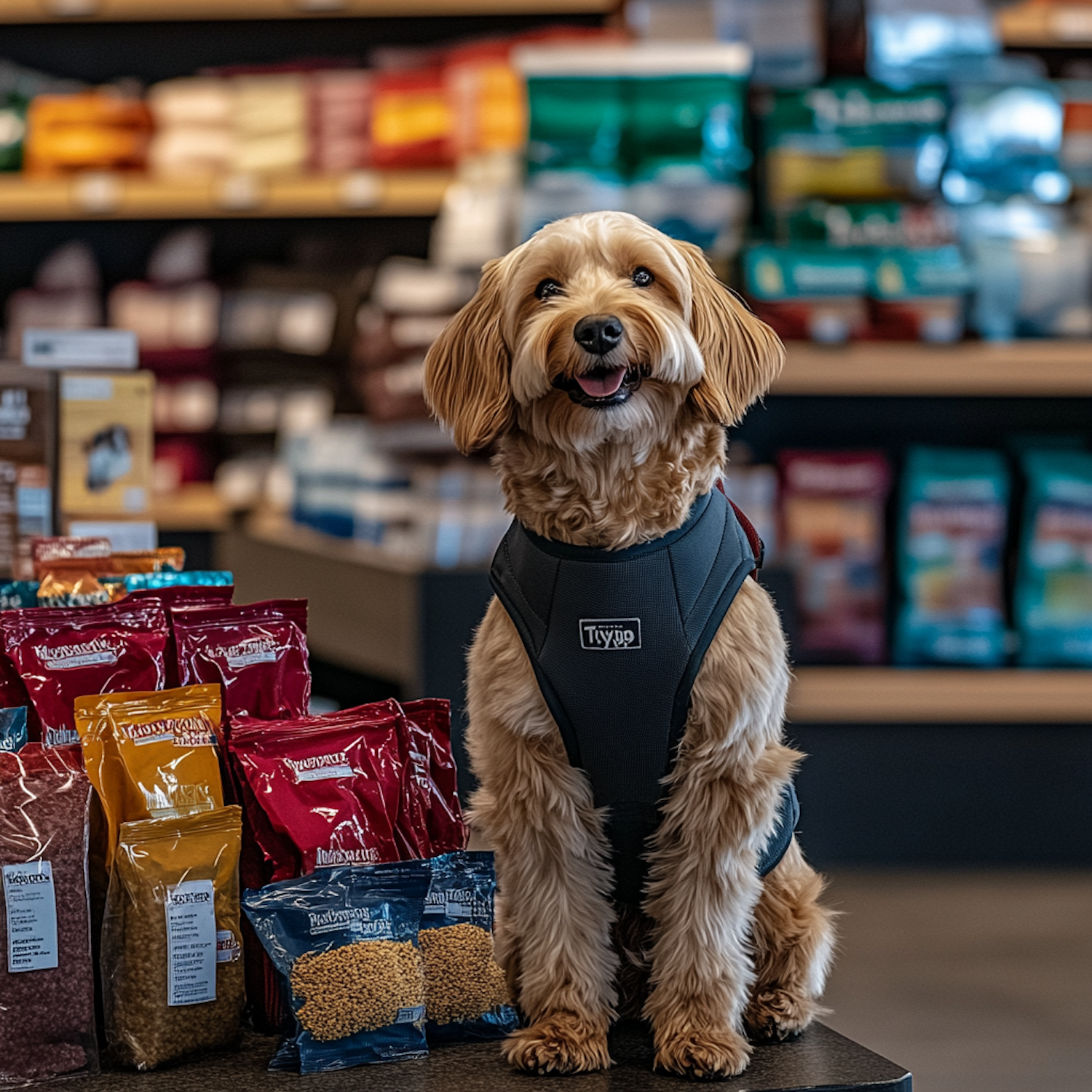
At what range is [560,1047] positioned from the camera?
1.39 meters

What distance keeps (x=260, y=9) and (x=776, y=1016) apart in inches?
152

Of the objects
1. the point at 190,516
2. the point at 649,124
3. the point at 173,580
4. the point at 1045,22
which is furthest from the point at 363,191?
the point at 173,580

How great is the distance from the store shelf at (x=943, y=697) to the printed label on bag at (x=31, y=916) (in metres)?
2.32

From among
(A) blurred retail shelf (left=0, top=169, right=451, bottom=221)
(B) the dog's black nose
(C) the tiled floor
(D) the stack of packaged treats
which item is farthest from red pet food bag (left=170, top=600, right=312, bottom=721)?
(A) blurred retail shelf (left=0, top=169, right=451, bottom=221)

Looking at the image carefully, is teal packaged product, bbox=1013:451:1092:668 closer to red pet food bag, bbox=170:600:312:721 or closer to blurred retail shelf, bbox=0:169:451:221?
blurred retail shelf, bbox=0:169:451:221

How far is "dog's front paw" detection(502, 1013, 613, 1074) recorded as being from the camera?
138 cm

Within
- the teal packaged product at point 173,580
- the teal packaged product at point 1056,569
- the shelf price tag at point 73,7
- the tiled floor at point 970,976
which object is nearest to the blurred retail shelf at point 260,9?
the shelf price tag at point 73,7

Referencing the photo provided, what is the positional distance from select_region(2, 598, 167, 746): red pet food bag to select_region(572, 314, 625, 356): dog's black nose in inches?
21.1

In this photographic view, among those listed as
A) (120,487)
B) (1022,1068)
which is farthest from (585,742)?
(1022,1068)

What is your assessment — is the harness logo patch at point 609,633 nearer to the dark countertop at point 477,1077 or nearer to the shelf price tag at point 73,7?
the dark countertop at point 477,1077

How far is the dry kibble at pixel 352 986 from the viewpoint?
1354 mm

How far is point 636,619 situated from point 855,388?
2205 millimetres

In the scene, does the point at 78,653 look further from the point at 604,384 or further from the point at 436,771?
the point at 604,384

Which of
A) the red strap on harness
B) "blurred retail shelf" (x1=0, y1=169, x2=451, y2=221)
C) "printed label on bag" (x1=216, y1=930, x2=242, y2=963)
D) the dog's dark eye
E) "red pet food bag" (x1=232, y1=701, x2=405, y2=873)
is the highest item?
"blurred retail shelf" (x1=0, y1=169, x2=451, y2=221)
